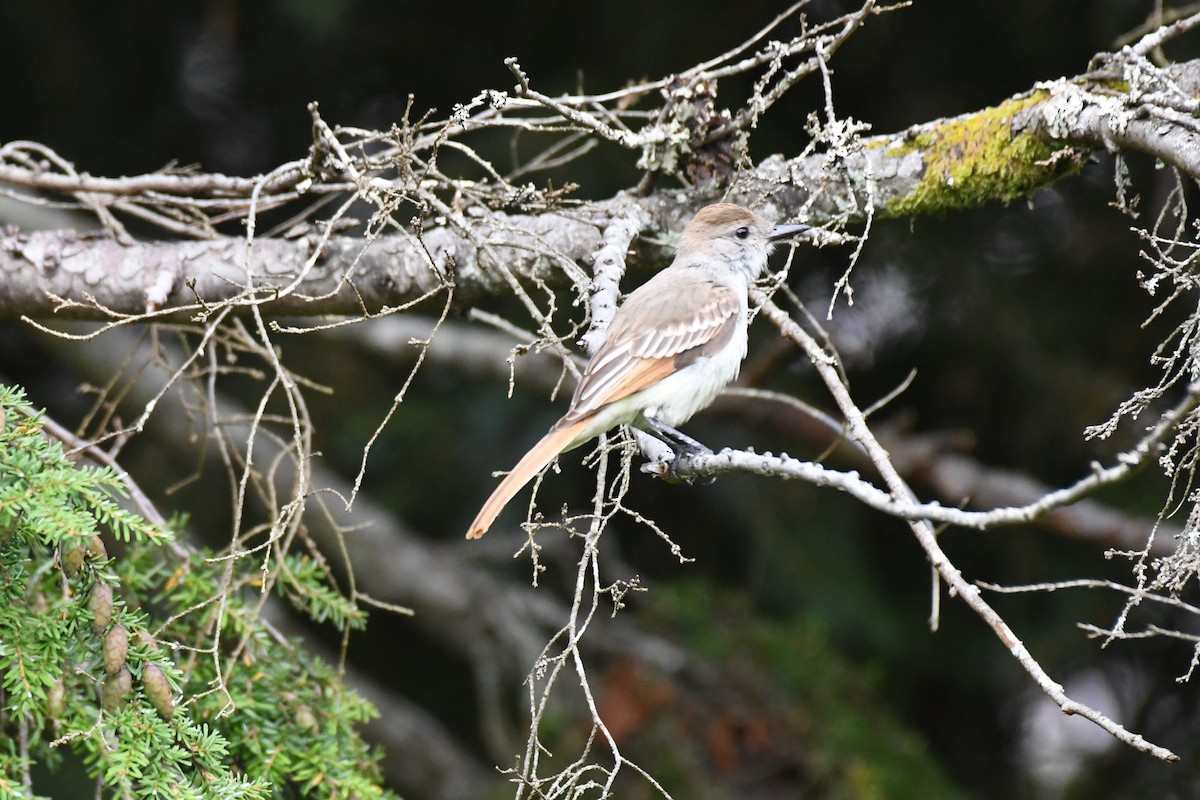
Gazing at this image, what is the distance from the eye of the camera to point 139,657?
2408 millimetres

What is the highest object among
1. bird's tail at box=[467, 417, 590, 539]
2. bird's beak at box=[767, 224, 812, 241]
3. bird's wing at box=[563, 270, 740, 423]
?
bird's beak at box=[767, 224, 812, 241]

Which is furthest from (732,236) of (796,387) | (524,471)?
(796,387)

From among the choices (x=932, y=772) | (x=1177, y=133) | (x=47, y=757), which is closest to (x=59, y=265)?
(x=47, y=757)

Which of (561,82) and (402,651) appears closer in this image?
(561,82)

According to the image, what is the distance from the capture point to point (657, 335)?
3.81 metres

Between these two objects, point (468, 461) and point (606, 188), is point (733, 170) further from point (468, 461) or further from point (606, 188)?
point (468, 461)

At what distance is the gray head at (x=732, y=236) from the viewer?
3.63 m

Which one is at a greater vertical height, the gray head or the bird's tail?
the gray head

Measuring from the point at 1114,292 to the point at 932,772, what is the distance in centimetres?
233

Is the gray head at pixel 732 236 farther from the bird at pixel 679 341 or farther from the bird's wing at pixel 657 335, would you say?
the bird's wing at pixel 657 335

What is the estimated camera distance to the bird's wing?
3.45m

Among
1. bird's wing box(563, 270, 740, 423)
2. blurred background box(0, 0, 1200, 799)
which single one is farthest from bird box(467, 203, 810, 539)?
blurred background box(0, 0, 1200, 799)

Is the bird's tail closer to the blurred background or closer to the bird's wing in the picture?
the bird's wing

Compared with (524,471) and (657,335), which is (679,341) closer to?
(657,335)
